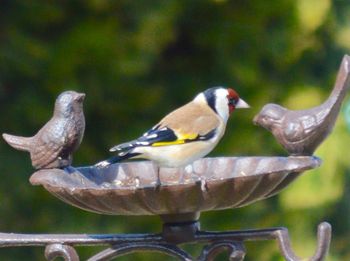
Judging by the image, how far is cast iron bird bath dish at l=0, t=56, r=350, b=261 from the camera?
9.90 feet

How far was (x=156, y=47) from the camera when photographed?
18.6 feet

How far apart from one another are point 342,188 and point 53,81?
1278 mm

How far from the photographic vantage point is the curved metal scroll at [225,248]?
3.24m

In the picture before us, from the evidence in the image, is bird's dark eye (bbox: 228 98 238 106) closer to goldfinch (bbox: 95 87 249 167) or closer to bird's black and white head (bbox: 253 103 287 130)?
goldfinch (bbox: 95 87 249 167)

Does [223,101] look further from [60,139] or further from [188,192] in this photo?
[188,192]

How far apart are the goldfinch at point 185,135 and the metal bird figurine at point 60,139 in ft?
0.28

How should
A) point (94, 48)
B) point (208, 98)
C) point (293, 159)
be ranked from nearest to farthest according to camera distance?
point (293, 159)
point (208, 98)
point (94, 48)

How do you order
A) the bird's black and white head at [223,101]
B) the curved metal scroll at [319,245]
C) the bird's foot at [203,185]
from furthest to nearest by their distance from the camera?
the bird's black and white head at [223,101] < the curved metal scroll at [319,245] < the bird's foot at [203,185]

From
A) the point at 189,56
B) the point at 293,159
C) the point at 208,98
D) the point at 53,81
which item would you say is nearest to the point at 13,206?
the point at 53,81

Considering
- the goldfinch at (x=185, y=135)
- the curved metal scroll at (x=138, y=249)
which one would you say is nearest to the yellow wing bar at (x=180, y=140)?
the goldfinch at (x=185, y=135)

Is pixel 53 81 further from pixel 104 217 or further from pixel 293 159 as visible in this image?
pixel 293 159

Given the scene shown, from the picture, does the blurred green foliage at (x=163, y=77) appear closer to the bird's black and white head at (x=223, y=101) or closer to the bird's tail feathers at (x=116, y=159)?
the bird's black and white head at (x=223, y=101)

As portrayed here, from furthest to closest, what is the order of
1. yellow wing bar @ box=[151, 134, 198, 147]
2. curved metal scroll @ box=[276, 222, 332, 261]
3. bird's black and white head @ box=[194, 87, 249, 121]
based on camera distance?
1. bird's black and white head @ box=[194, 87, 249, 121]
2. yellow wing bar @ box=[151, 134, 198, 147]
3. curved metal scroll @ box=[276, 222, 332, 261]

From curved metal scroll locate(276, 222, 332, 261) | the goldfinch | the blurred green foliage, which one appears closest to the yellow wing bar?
the goldfinch
